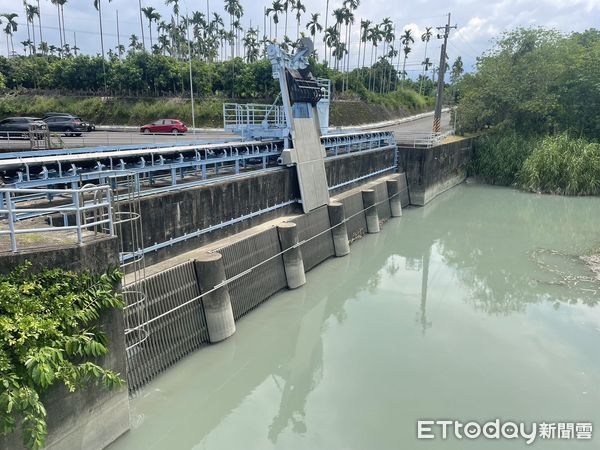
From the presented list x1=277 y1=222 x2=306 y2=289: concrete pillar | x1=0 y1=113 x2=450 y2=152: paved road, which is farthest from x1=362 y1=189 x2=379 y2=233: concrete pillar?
x1=277 y1=222 x2=306 y2=289: concrete pillar

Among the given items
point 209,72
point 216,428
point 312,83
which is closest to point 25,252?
point 216,428

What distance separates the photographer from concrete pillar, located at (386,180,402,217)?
935 inches

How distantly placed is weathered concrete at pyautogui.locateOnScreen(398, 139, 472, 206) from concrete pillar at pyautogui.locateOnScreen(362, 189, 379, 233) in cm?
701

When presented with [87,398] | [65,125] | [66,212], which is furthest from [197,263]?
[65,125]

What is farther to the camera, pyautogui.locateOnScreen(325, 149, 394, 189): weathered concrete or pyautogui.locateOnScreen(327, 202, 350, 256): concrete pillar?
pyautogui.locateOnScreen(325, 149, 394, 189): weathered concrete

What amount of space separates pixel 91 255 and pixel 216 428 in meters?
3.84

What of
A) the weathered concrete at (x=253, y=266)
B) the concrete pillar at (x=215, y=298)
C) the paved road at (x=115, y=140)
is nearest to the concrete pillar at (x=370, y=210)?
the paved road at (x=115, y=140)

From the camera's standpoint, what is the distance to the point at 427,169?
27016 mm

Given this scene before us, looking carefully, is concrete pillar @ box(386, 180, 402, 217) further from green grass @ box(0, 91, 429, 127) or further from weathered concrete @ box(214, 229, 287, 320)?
green grass @ box(0, 91, 429, 127)

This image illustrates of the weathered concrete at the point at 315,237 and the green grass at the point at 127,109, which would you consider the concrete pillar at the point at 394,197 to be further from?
the green grass at the point at 127,109

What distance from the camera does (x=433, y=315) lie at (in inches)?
489

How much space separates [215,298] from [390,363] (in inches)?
160

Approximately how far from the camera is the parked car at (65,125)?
2598 cm

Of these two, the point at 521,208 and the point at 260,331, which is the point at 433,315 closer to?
the point at 260,331
